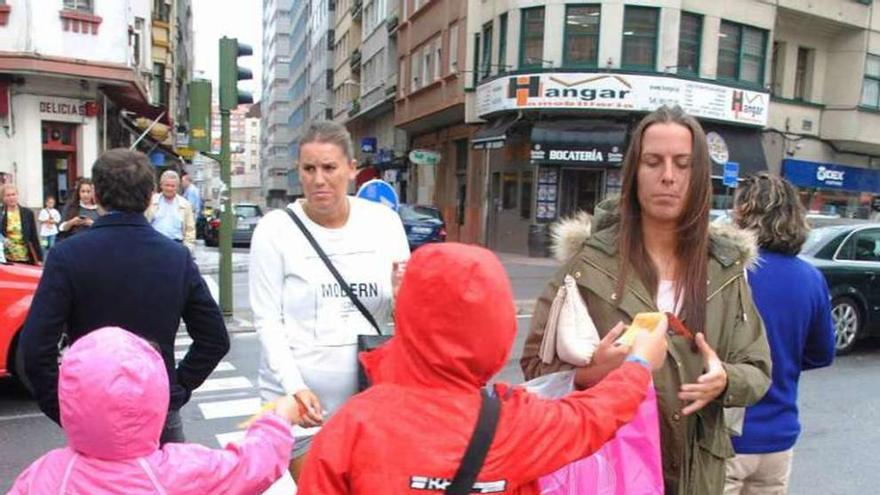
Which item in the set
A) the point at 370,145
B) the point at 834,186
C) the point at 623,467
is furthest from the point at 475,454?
the point at 370,145

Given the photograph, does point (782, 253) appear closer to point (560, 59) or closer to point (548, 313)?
point (548, 313)

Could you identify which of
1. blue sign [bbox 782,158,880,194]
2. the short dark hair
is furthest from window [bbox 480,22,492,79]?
the short dark hair

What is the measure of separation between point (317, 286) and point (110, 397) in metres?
1.17

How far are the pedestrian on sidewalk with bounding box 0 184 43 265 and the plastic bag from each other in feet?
30.6

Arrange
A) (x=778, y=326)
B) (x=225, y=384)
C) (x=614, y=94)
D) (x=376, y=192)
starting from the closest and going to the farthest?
(x=778, y=326) < (x=225, y=384) < (x=376, y=192) < (x=614, y=94)

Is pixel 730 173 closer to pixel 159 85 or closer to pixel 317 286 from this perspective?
pixel 317 286

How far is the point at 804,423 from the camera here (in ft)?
20.5

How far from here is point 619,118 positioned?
21.8 meters

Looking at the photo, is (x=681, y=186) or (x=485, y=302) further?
(x=681, y=186)

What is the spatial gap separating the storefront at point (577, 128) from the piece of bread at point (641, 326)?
744 inches

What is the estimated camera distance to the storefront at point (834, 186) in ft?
82.1

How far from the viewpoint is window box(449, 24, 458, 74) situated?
85.0 feet

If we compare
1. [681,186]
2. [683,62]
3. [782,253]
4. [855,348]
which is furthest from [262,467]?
[683,62]

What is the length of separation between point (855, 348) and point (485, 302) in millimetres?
9784
